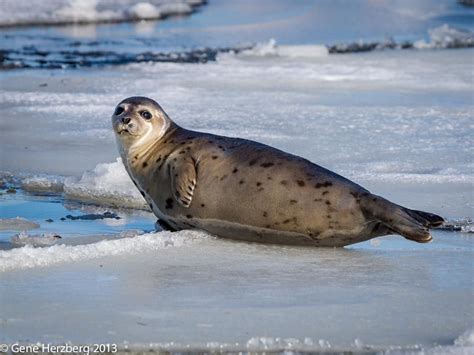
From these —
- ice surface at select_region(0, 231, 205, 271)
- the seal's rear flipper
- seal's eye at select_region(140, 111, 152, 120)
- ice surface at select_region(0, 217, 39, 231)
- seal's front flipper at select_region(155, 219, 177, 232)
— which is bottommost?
ice surface at select_region(0, 217, 39, 231)

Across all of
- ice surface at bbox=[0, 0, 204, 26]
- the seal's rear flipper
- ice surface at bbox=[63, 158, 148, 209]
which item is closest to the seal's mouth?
ice surface at bbox=[63, 158, 148, 209]

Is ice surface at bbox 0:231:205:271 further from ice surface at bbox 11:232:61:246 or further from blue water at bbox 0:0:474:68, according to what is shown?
blue water at bbox 0:0:474:68

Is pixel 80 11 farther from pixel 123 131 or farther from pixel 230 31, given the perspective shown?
pixel 123 131

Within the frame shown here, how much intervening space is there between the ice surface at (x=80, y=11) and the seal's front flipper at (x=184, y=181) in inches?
447

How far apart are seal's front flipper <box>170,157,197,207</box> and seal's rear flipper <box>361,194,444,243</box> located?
71cm

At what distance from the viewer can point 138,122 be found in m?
5.24

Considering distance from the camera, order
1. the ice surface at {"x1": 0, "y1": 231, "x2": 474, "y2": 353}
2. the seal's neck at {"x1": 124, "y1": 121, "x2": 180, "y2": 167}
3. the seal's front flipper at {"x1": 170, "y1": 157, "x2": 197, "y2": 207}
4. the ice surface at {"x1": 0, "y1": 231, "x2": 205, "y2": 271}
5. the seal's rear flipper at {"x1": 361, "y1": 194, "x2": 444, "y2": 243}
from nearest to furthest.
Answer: the ice surface at {"x1": 0, "y1": 231, "x2": 474, "y2": 353}, the ice surface at {"x1": 0, "y1": 231, "x2": 205, "y2": 271}, the seal's rear flipper at {"x1": 361, "y1": 194, "x2": 444, "y2": 243}, the seal's front flipper at {"x1": 170, "y1": 157, "x2": 197, "y2": 207}, the seal's neck at {"x1": 124, "y1": 121, "x2": 180, "y2": 167}

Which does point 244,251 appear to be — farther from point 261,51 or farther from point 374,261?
point 261,51

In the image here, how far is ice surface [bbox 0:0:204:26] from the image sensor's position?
1637 centimetres

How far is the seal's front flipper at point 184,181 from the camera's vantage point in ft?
15.6

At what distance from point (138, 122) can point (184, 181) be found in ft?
1.81

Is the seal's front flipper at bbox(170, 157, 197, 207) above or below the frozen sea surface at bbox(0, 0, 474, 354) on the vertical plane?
above

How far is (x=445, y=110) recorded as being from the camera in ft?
27.0

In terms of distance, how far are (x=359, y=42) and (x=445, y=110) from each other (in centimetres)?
457
